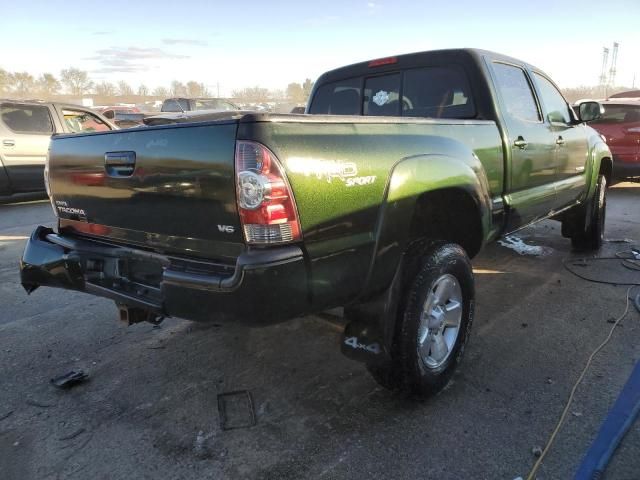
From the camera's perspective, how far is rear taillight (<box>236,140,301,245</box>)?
6.29 ft

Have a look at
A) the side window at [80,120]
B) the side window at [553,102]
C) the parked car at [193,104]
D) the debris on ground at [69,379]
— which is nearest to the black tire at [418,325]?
the debris on ground at [69,379]

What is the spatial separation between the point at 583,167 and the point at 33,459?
5051 mm

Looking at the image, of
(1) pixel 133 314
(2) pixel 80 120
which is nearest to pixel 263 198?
(1) pixel 133 314

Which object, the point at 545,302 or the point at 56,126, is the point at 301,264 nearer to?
the point at 545,302

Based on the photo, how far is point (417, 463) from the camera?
2258 mm

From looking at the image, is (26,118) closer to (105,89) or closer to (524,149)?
(524,149)

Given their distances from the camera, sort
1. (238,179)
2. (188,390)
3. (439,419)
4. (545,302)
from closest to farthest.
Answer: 1. (238,179)
2. (439,419)
3. (188,390)
4. (545,302)

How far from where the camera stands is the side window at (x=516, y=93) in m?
3.70

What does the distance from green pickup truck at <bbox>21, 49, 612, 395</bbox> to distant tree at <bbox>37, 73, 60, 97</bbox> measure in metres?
70.4

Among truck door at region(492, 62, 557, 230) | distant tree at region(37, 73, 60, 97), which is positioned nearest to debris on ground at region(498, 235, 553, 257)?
→ truck door at region(492, 62, 557, 230)

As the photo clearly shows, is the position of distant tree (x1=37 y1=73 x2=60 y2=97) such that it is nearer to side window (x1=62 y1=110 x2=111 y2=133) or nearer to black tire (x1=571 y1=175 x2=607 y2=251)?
side window (x1=62 y1=110 x2=111 y2=133)

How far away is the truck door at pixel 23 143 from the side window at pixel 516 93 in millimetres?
7252

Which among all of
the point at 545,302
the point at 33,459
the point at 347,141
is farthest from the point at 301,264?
the point at 545,302

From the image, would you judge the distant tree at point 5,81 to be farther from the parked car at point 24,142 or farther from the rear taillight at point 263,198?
the rear taillight at point 263,198
